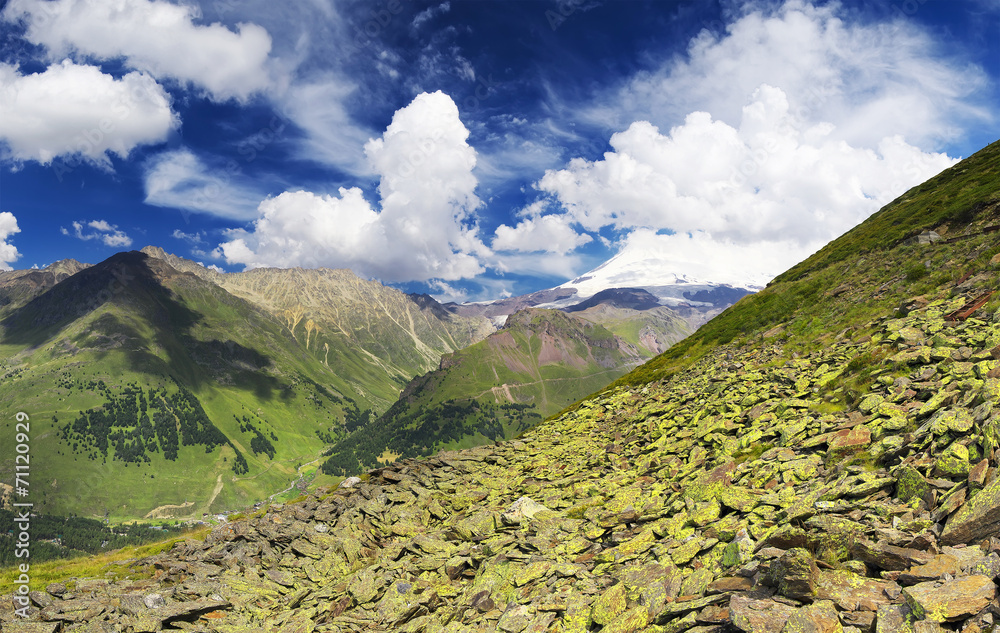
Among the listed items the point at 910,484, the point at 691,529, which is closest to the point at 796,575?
the point at 910,484

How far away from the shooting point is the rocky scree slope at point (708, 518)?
10.7m

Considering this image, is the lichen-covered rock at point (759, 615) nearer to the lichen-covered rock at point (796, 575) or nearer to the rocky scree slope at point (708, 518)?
the rocky scree slope at point (708, 518)

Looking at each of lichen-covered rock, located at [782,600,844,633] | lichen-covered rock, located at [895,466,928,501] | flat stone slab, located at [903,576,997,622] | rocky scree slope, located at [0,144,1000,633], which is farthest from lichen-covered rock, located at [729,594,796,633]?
lichen-covered rock, located at [895,466,928,501]

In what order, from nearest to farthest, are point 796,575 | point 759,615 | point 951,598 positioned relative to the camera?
point 951,598
point 759,615
point 796,575

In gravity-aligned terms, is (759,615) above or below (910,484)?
below

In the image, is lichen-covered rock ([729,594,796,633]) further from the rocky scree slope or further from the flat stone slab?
the flat stone slab

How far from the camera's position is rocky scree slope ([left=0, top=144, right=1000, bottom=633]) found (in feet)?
35.1

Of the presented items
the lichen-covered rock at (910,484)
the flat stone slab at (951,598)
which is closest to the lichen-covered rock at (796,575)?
the flat stone slab at (951,598)

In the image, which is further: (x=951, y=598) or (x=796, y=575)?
(x=796, y=575)

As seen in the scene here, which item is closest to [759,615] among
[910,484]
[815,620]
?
[815,620]

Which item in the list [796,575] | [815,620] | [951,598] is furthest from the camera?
[796,575]

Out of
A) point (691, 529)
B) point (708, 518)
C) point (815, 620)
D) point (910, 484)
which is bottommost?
point (691, 529)

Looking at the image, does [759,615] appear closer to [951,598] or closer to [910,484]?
[951,598]

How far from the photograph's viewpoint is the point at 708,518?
56.4 feet
